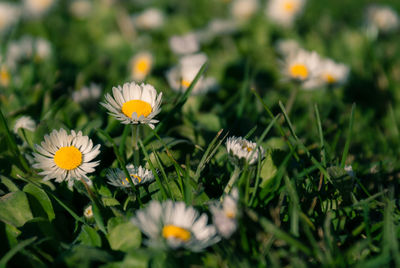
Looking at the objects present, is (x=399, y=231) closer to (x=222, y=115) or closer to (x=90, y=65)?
(x=222, y=115)

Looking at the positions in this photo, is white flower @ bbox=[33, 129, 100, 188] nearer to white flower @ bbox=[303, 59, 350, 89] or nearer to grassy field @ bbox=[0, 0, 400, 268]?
grassy field @ bbox=[0, 0, 400, 268]

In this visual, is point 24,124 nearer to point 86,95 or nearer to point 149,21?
point 86,95

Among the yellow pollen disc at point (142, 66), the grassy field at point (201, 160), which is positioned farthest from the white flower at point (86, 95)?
the yellow pollen disc at point (142, 66)

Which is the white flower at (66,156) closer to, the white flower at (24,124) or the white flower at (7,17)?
the white flower at (24,124)

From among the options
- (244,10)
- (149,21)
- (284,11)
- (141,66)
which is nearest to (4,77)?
(141,66)

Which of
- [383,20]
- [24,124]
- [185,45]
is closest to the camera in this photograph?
[24,124]

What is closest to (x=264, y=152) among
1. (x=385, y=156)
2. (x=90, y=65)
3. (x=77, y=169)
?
(x=77, y=169)

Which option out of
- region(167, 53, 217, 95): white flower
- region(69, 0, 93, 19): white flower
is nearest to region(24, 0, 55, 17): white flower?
region(69, 0, 93, 19): white flower
